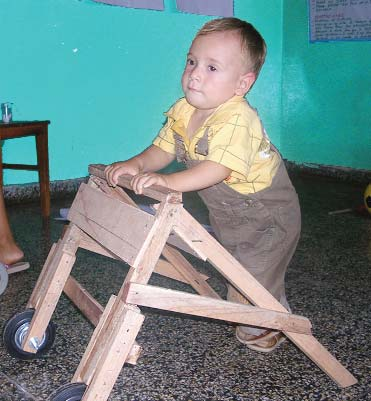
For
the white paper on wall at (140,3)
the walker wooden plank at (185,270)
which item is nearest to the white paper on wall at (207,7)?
the white paper on wall at (140,3)

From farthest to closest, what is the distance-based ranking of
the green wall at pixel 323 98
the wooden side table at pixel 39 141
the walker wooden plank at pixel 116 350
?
the green wall at pixel 323 98 < the wooden side table at pixel 39 141 < the walker wooden plank at pixel 116 350

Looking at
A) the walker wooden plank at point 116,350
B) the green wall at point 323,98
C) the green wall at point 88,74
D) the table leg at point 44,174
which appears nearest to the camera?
the walker wooden plank at point 116,350

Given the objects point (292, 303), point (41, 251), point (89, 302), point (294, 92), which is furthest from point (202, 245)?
point (294, 92)

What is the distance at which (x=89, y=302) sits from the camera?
1.13m

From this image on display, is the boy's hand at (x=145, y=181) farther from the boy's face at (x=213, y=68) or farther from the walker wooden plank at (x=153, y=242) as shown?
the boy's face at (x=213, y=68)

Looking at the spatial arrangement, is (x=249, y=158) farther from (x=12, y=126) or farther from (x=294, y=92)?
(x=294, y=92)

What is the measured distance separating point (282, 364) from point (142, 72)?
240cm

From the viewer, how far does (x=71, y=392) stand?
91 centimetres

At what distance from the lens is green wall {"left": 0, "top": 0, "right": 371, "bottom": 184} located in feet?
9.50

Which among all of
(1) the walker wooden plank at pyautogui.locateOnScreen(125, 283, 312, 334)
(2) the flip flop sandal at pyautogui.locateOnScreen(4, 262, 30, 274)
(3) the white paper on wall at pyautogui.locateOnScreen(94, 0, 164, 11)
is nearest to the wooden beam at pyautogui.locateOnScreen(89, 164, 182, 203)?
(1) the walker wooden plank at pyautogui.locateOnScreen(125, 283, 312, 334)

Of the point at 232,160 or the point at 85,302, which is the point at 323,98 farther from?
the point at 85,302

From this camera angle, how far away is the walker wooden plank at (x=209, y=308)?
89 centimetres

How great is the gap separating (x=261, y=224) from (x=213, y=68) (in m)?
0.41

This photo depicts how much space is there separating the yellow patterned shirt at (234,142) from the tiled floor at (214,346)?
1.37 feet
